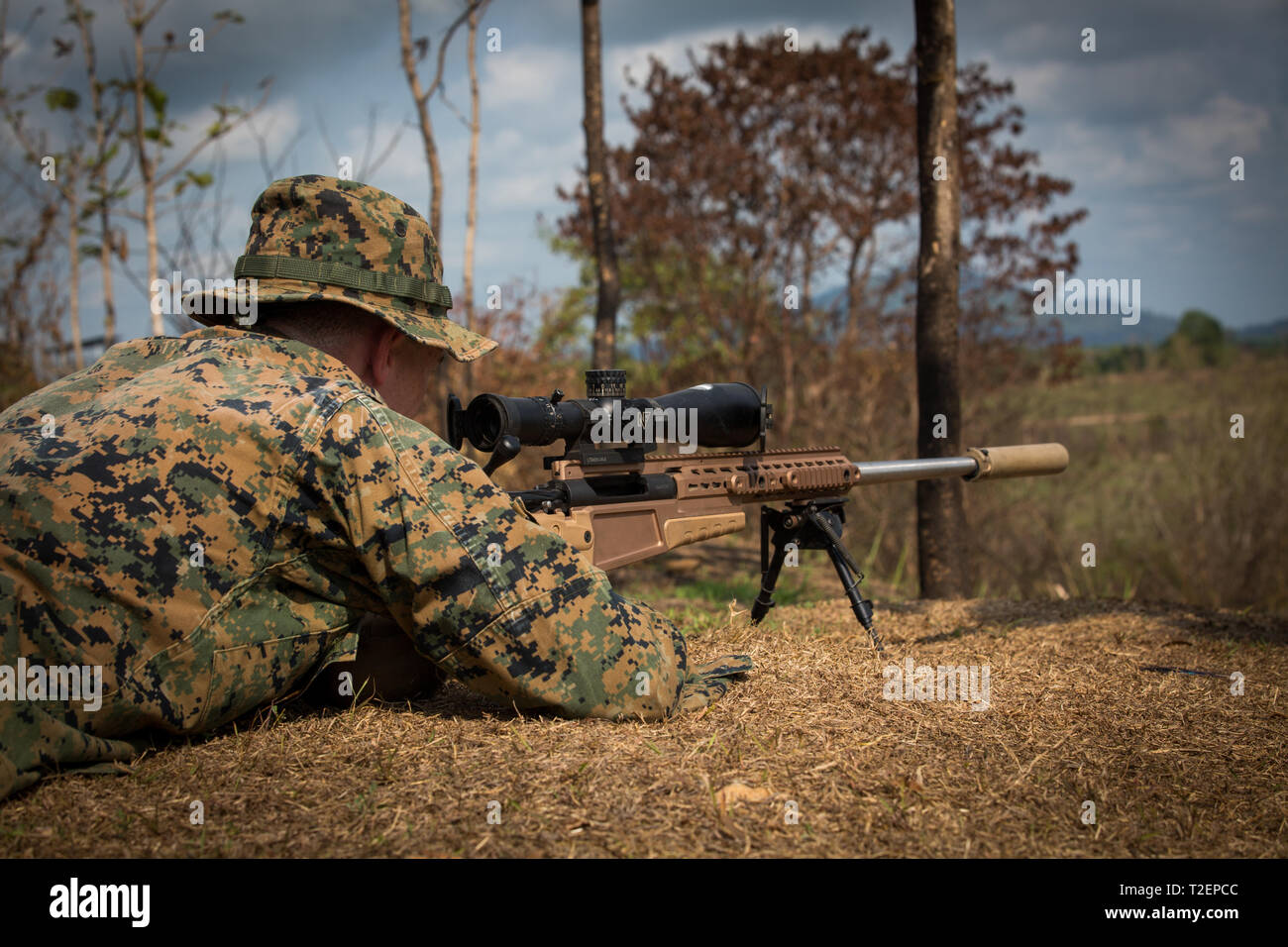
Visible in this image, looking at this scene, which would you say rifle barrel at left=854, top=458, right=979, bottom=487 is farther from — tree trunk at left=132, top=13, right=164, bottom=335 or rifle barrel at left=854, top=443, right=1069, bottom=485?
tree trunk at left=132, top=13, right=164, bottom=335

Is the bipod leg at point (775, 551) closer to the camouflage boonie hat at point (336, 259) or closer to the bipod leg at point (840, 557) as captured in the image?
the bipod leg at point (840, 557)

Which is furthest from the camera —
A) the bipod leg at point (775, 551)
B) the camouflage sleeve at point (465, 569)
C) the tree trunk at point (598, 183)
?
the tree trunk at point (598, 183)

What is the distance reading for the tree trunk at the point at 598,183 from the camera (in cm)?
791

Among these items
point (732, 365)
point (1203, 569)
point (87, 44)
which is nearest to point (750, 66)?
point (732, 365)

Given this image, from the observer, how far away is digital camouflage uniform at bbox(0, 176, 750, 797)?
242 cm

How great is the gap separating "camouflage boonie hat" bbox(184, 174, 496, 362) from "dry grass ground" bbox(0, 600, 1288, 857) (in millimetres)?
1328

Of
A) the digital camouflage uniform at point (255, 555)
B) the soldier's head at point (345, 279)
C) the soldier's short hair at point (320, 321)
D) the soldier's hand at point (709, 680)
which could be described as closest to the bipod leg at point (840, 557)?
the soldier's hand at point (709, 680)

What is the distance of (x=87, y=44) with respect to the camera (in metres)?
10.2

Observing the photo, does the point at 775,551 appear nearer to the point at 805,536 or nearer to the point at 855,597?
the point at 805,536

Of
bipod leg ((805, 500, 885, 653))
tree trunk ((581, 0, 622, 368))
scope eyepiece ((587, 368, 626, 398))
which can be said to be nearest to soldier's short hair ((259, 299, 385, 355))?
scope eyepiece ((587, 368, 626, 398))

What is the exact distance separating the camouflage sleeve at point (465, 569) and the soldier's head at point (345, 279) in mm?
498

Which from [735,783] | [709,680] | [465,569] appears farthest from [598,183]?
[735,783]

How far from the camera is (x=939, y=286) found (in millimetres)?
5969

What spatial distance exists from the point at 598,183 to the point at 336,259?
528 cm
